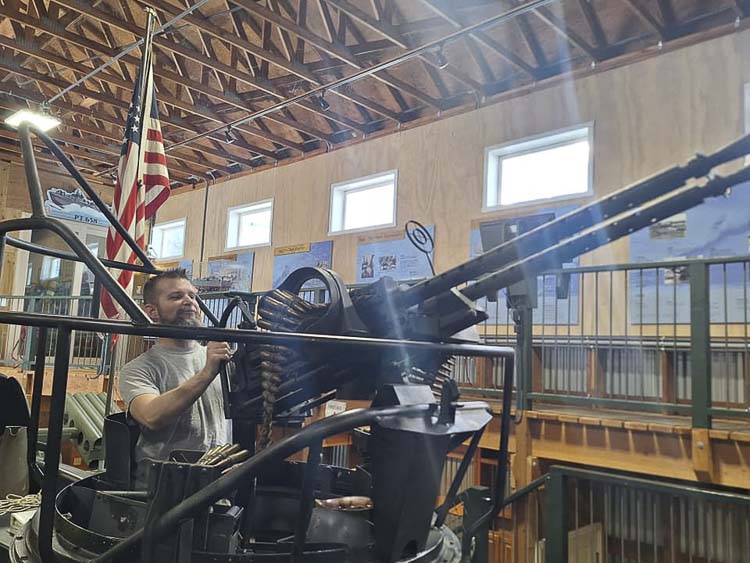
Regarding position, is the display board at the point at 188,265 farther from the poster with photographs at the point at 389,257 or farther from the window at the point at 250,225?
the poster with photographs at the point at 389,257

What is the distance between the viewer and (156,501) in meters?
1.11

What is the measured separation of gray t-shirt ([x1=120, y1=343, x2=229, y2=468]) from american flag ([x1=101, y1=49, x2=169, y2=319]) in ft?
6.44

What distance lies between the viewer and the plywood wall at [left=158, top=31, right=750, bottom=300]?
6027 millimetres

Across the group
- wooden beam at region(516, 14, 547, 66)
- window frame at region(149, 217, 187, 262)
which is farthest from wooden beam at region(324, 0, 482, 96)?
window frame at region(149, 217, 187, 262)

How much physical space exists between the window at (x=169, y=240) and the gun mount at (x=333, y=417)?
11368mm

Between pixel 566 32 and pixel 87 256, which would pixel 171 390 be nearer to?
pixel 87 256

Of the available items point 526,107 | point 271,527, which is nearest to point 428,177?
point 526,107

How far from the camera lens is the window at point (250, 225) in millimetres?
10703

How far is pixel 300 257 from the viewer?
9.80 metres

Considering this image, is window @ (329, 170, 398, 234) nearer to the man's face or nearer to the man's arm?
the man's face

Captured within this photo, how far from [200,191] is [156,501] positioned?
11687 millimetres

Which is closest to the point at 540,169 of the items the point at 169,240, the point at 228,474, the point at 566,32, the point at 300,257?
the point at 566,32

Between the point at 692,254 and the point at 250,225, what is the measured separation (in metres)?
7.35

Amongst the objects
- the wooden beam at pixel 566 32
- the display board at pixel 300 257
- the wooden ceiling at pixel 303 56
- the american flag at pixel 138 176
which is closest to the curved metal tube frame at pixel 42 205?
the american flag at pixel 138 176
